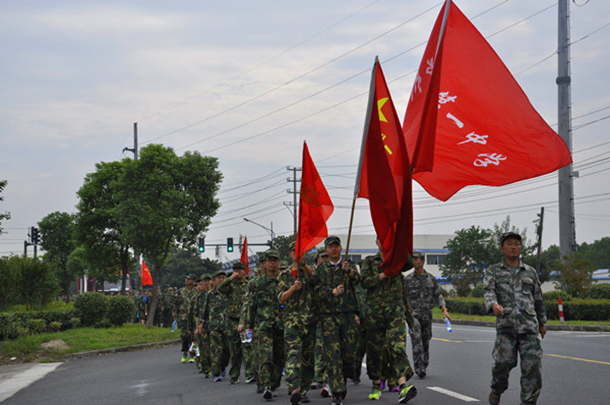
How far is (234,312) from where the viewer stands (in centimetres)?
1227

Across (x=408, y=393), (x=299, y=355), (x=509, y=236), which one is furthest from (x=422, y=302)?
(x=509, y=236)

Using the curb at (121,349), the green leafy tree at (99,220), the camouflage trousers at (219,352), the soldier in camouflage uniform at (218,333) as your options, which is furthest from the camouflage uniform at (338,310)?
the green leafy tree at (99,220)

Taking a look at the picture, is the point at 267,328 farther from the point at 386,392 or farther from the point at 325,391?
the point at 386,392

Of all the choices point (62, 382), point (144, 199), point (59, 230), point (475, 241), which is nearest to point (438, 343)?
point (62, 382)

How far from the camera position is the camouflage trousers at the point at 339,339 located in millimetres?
8719

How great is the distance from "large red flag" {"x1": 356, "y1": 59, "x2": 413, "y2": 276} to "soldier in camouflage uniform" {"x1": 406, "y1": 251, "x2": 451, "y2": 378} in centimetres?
281

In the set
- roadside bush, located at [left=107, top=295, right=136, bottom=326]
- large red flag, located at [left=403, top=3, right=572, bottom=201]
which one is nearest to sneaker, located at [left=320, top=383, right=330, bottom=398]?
large red flag, located at [left=403, top=3, right=572, bottom=201]

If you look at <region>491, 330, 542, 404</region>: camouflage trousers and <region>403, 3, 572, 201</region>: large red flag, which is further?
<region>403, 3, 572, 201</region>: large red flag

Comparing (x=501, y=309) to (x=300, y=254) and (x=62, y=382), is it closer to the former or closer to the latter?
(x=300, y=254)

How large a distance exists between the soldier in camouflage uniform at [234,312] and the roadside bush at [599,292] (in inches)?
846

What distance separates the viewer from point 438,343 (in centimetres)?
1733

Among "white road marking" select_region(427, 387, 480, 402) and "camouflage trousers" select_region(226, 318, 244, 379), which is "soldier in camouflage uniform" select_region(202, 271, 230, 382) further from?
"white road marking" select_region(427, 387, 480, 402)

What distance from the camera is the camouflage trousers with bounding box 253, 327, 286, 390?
32.4 ft

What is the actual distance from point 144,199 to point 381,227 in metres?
22.0
